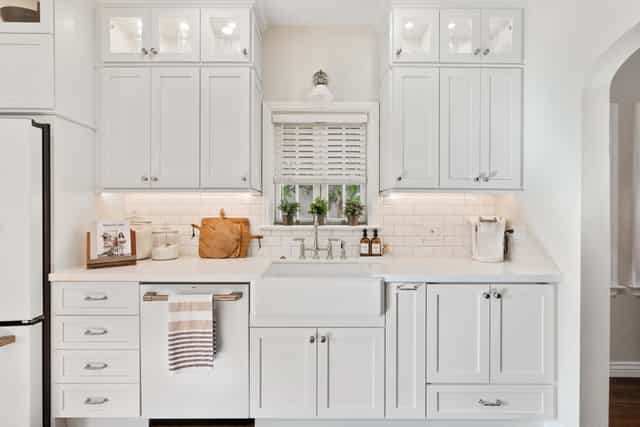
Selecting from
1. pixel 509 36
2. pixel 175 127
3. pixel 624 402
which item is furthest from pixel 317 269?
pixel 624 402

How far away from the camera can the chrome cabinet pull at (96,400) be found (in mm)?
2184

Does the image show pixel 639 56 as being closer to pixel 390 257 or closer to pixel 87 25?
pixel 390 257

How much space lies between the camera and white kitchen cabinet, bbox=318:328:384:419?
2191mm

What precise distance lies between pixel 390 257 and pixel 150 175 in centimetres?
183

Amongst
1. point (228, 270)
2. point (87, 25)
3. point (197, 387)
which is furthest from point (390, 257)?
point (87, 25)

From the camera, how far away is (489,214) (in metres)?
2.97

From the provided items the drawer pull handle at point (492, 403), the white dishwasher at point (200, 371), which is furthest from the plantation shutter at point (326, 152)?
the drawer pull handle at point (492, 403)

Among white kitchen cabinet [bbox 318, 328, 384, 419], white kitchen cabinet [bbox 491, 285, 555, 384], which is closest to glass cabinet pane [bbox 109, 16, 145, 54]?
white kitchen cabinet [bbox 318, 328, 384, 419]

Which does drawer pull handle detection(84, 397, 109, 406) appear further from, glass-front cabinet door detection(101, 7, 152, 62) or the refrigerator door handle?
glass-front cabinet door detection(101, 7, 152, 62)

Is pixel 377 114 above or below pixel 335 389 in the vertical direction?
above

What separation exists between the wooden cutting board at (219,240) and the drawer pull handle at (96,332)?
83 centimetres

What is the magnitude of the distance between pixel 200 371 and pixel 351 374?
0.87m

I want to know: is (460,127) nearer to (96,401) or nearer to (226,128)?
(226,128)

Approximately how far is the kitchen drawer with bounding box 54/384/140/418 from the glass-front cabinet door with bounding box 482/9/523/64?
3060 millimetres
